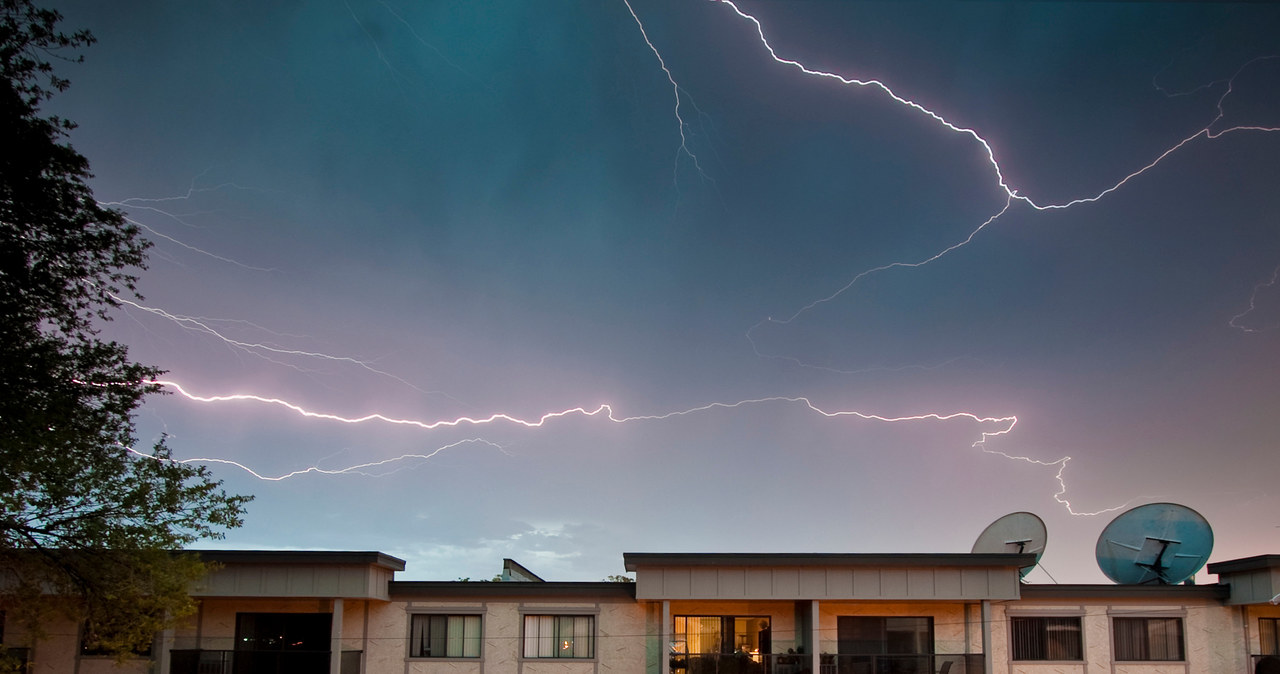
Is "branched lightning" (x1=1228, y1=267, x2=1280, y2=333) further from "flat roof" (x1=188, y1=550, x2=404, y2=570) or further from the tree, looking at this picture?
the tree

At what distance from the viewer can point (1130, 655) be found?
24.4 m

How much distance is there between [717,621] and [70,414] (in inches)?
620

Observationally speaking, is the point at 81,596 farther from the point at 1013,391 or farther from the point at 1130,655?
the point at 1013,391

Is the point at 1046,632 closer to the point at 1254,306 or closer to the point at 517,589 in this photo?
the point at 1254,306

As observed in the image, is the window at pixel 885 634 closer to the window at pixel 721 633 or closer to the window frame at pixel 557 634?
the window at pixel 721 633

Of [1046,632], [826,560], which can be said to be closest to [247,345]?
[826,560]

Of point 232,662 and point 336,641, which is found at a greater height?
point 336,641

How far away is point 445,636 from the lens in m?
24.6

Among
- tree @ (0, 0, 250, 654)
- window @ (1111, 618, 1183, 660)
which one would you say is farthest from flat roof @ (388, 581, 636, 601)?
window @ (1111, 618, 1183, 660)

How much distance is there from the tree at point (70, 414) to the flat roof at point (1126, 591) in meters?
18.5

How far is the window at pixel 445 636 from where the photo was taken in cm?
2453

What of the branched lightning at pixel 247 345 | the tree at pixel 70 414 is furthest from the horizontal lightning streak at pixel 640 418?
the tree at pixel 70 414

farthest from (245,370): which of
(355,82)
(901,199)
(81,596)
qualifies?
(901,199)

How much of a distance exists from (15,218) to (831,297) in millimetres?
23691
